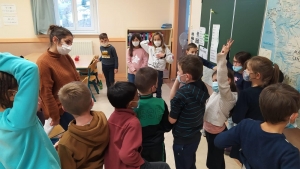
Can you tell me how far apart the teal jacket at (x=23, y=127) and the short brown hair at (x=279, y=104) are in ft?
3.32

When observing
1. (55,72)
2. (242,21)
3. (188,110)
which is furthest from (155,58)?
(188,110)

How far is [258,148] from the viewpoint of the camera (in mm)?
1045

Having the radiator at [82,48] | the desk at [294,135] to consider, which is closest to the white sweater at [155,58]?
the desk at [294,135]

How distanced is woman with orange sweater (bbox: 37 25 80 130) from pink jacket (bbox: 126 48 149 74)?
1.65 metres

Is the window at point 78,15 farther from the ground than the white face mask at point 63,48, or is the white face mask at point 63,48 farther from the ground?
the window at point 78,15

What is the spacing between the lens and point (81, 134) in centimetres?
113

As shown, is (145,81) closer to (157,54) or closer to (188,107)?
(188,107)

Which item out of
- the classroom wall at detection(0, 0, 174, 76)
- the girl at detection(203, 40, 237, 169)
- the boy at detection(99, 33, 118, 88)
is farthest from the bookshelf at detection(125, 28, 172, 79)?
the girl at detection(203, 40, 237, 169)

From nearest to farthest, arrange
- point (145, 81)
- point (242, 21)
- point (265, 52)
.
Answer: point (145, 81)
point (265, 52)
point (242, 21)

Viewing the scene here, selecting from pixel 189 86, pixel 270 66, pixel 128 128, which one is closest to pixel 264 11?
pixel 270 66

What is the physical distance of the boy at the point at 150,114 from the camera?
4.74ft

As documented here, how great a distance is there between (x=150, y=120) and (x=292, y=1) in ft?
5.26

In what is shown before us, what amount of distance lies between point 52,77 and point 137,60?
6.22ft

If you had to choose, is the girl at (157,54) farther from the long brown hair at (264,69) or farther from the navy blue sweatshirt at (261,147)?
the navy blue sweatshirt at (261,147)
